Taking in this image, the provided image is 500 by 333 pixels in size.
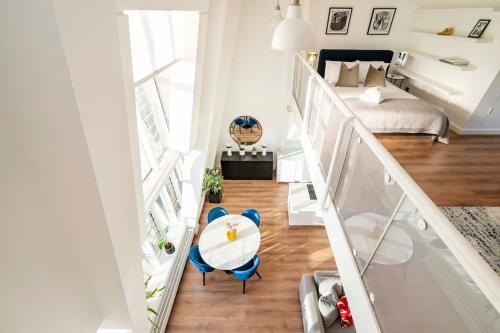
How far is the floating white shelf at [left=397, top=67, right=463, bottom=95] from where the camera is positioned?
14.3ft

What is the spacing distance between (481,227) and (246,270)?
291cm

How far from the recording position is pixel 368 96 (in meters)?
3.92

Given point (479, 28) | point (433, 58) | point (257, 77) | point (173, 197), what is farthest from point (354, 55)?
point (173, 197)

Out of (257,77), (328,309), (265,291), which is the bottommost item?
(265,291)

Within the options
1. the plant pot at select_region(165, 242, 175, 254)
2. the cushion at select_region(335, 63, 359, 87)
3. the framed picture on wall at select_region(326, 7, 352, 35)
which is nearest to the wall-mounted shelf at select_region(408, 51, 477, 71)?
the cushion at select_region(335, 63, 359, 87)

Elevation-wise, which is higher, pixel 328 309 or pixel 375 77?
pixel 375 77

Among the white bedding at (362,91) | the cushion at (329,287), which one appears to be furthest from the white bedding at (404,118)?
the cushion at (329,287)

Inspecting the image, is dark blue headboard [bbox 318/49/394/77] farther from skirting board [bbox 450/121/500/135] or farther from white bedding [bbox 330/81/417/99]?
skirting board [bbox 450/121/500/135]

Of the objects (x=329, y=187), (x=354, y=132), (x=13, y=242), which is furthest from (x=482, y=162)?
(x=13, y=242)

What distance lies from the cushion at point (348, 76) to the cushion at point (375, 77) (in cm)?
23

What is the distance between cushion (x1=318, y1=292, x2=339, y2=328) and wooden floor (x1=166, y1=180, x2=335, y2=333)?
0.58m

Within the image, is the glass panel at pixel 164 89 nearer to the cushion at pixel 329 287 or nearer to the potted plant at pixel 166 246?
the potted plant at pixel 166 246

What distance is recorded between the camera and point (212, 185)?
18.7 ft

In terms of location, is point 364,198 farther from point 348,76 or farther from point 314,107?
point 348,76
